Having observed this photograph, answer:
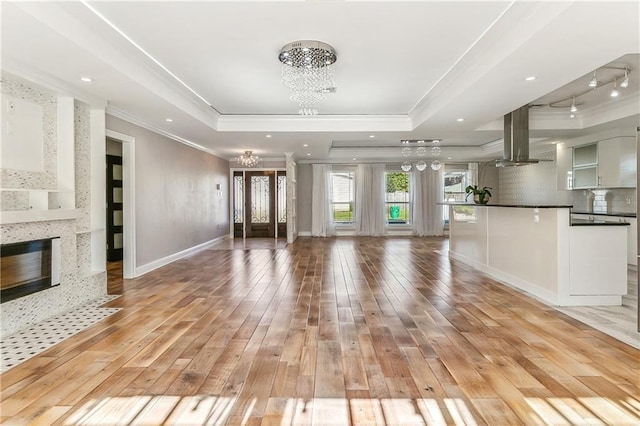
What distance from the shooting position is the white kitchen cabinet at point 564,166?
23.5 ft

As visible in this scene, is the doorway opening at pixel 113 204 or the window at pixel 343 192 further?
the window at pixel 343 192

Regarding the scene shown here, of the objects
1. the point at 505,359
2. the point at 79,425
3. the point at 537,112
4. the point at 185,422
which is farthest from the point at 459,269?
the point at 79,425

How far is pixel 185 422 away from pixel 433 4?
129 inches

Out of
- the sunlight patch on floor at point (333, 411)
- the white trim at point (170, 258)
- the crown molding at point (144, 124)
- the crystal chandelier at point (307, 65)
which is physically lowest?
the sunlight patch on floor at point (333, 411)

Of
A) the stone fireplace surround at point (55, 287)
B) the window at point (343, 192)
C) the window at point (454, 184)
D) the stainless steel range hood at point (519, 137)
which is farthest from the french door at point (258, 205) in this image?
the stainless steel range hood at point (519, 137)

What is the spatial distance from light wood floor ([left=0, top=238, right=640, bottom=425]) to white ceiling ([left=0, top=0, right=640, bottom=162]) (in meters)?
2.43

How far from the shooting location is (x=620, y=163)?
5.98 meters

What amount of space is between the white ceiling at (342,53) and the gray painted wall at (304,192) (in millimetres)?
5313

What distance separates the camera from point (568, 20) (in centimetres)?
242

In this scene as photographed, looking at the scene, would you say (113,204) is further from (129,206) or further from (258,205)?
(258,205)

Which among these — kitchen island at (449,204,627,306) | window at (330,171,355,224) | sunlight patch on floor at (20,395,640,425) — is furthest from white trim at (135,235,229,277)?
kitchen island at (449,204,627,306)

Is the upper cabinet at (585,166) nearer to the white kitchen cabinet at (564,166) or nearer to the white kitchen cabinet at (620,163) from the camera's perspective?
the white kitchen cabinet at (564,166)

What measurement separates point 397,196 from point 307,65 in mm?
8280

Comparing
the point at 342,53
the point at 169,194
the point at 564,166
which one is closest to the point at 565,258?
the point at 342,53
